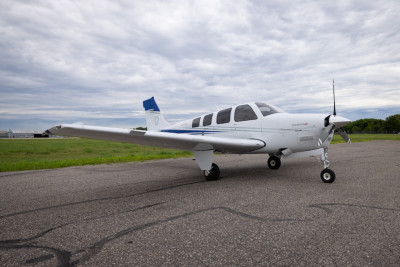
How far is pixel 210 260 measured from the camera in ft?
8.12

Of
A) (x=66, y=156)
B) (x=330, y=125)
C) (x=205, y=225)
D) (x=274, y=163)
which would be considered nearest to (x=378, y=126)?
(x=274, y=163)

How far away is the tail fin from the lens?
38.7ft

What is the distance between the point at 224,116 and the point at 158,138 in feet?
9.75

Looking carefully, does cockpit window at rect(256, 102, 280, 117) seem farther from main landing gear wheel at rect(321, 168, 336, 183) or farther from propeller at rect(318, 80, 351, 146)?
main landing gear wheel at rect(321, 168, 336, 183)

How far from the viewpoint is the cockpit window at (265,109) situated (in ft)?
24.4

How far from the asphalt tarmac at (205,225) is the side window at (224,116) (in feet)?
8.82

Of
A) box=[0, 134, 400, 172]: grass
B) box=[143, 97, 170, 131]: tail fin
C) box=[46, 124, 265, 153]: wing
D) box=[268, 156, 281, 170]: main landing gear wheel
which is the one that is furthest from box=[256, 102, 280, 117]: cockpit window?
box=[0, 134, 400, 172]: grass

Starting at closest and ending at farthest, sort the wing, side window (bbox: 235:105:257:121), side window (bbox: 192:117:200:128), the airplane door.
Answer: the wing < the airplane door < side window (bbox: 235:105:257:121) < side window (bbox: 192:117:200:128)

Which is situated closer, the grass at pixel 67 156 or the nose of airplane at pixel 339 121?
the nose of airplane at pixel 339 121

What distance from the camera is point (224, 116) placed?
8219 millimetres

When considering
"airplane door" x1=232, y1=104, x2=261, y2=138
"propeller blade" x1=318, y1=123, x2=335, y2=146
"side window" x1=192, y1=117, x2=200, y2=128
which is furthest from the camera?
"side window" x1=192, y1=117, x2=200, y2=128

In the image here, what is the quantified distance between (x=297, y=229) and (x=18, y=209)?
4.98 m

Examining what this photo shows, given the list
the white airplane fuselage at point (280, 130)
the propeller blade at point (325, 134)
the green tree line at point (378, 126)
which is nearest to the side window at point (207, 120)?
the white airplane fuselage at point (280, 130)

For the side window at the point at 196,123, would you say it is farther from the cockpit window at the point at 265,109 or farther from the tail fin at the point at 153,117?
the tail fin at the point at 153,117
